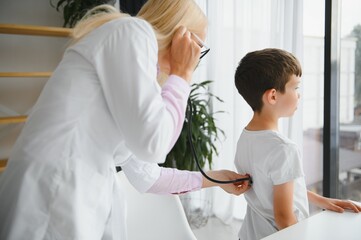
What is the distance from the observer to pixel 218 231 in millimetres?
2709

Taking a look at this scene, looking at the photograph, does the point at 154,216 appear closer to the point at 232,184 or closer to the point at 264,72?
the point at 232,184

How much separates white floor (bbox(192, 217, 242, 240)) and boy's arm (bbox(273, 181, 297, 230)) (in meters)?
1.63

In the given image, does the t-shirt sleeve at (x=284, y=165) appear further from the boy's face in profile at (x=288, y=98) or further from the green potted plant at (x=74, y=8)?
the green potted plant at (x=74, y=8)

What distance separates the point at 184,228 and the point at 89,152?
2.14 ft

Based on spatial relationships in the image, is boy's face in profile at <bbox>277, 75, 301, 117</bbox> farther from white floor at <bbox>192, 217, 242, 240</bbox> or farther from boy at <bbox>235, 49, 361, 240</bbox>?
white floor at <bbox>192, 217, 242, 240</bbox>

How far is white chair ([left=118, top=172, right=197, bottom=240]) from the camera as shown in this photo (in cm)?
124

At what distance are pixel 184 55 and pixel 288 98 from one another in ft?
1.71

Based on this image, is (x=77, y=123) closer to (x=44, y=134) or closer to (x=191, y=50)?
(x=44, y=134)

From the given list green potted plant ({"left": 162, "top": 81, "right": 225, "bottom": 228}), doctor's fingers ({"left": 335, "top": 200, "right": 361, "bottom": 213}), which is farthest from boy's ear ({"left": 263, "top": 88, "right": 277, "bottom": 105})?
green potted plant ({"left": 162, "top": 81, "right": 225, "bottom": 228})

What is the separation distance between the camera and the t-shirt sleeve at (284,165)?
105cm

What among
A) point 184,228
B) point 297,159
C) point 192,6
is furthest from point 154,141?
point 184,228

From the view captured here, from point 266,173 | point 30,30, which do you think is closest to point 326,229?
point 266,173

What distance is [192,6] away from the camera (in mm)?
889

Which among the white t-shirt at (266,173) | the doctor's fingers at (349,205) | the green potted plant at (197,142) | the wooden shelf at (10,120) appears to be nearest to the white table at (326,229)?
the doctor's fingers at (349,205)
